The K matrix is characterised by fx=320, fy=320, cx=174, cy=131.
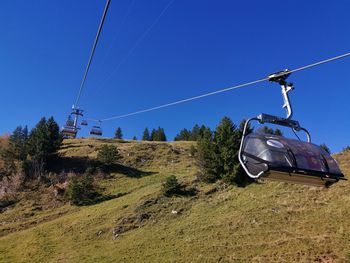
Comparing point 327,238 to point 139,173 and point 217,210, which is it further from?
point 139,173

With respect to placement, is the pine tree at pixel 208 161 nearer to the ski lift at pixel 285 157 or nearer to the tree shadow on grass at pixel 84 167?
the tree shadow on grass at pixel 84 167

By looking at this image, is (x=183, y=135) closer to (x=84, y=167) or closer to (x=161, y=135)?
(x=161, y=135)

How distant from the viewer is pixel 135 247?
1056 inches

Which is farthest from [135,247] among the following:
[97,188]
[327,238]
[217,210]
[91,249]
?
[97,188]

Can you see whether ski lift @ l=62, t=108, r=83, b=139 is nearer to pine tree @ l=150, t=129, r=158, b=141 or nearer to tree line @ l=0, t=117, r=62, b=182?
tree line @ l=0, t=117, r=62, b=182

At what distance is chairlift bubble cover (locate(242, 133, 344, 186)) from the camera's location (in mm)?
6899

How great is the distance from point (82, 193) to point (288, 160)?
42.2 meters

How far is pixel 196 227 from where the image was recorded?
28.4 metres

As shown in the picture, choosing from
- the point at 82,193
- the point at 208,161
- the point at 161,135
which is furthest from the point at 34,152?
the point at 161,135

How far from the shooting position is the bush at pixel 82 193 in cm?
4428

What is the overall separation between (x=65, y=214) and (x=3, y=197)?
13.0 metres

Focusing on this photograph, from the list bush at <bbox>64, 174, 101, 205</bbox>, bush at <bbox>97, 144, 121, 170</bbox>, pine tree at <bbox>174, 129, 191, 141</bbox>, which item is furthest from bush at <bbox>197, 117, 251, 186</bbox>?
pine tree at <bbox>174, 129, 191, 141</bbox>

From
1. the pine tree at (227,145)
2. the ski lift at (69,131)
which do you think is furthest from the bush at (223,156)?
the ski lift at (69,131)

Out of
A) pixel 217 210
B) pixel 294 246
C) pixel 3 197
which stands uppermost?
pixel 3 197
